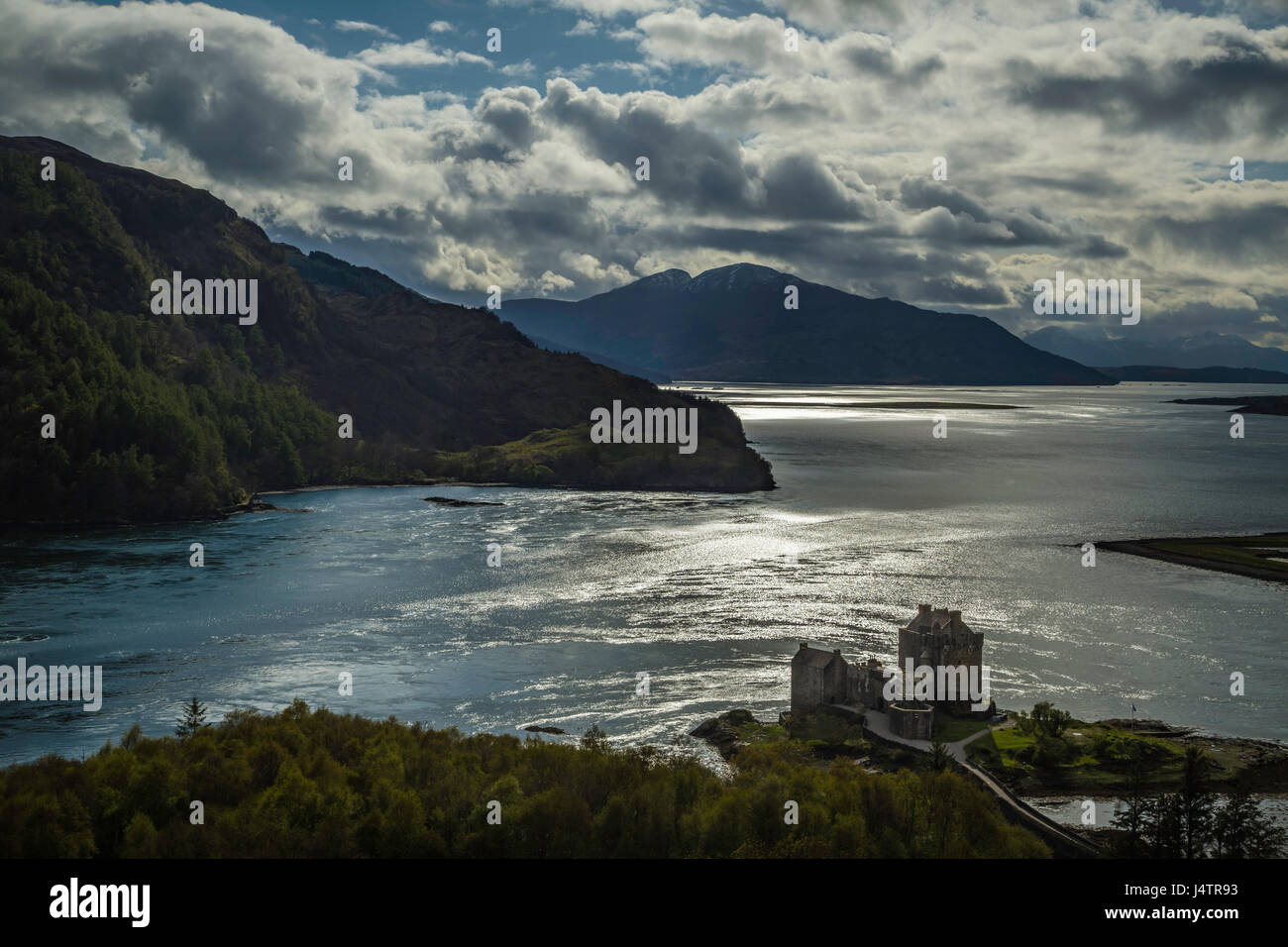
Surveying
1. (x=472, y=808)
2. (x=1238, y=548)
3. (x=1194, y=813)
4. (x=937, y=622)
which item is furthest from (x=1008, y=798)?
(x=1238, y=548)

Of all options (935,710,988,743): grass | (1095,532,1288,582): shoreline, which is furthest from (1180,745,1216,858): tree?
(1095,532,1288,582): shoreline

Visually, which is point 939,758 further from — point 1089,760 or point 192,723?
point 192,723

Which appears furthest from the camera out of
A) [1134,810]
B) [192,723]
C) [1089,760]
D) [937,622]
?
[937,622]

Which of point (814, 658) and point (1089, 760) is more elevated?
point (814, 658)

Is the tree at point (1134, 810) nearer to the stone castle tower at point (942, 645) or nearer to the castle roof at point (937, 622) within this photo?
the stone castle tower at point (942, 645)

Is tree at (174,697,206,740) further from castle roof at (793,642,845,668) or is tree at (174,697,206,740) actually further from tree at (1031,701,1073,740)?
tree at (1031,701,1073,740)

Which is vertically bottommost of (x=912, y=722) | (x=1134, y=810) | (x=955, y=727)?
(x=955, y=727)
